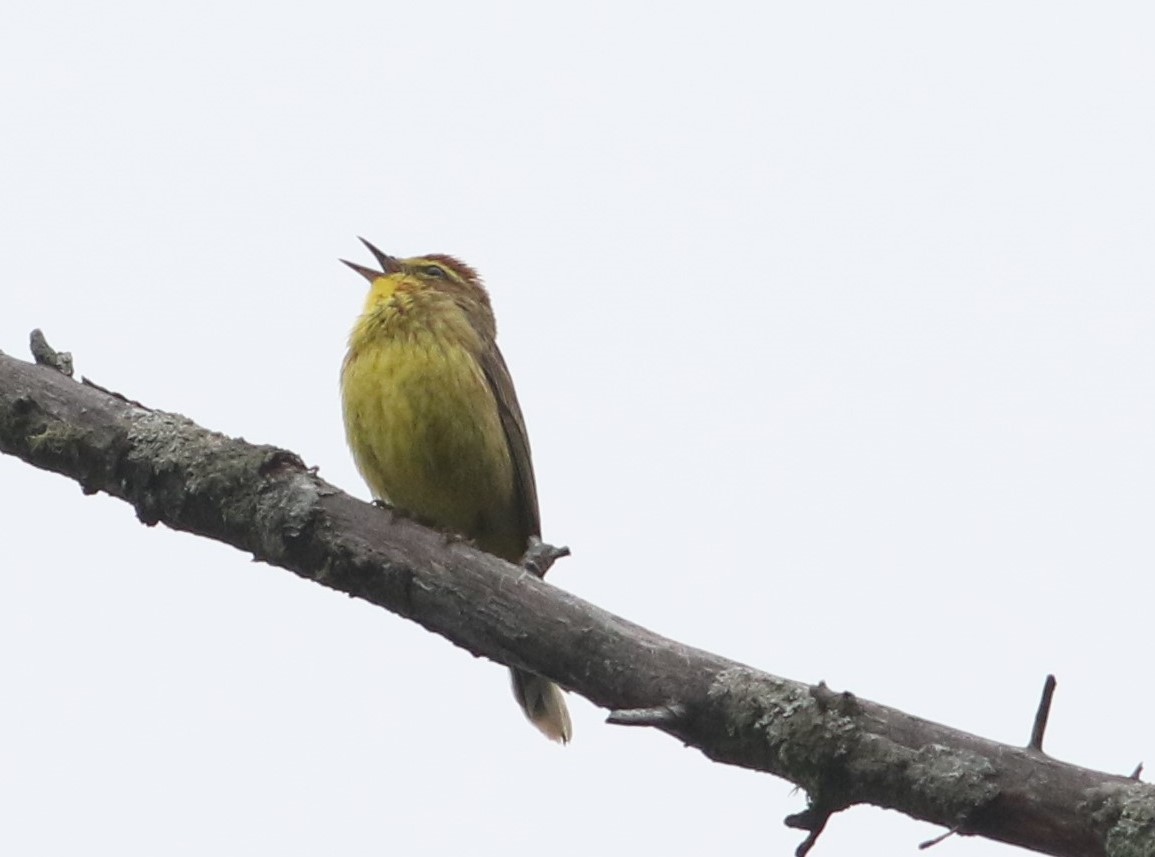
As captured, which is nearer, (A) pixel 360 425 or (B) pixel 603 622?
(B) pixel 603 622

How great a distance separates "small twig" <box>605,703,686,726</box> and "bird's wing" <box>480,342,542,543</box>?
2522 mm

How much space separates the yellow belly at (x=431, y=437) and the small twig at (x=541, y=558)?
65.7 inches

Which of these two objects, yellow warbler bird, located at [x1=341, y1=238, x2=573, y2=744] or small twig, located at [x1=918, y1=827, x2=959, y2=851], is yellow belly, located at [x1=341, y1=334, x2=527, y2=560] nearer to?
yellow warbler bird, located at [x1=341, y1=238, x2=573, y2=744]

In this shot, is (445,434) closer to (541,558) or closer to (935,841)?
(541,558)

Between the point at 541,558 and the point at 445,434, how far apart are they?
1.77 metres

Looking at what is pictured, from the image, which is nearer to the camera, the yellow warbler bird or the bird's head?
the yellow warbler bird

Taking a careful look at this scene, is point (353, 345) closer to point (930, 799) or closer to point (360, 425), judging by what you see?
point (360, 425)

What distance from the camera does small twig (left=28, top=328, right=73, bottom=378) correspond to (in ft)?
17.5

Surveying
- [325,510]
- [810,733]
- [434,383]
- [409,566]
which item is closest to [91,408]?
[325,510]

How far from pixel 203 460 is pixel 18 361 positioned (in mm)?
813

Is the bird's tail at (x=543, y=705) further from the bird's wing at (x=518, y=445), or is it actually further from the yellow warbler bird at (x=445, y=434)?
the bird's wing at (x=518, y=445)

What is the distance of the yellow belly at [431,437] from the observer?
659 cm

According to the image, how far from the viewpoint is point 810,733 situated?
13.7 ft

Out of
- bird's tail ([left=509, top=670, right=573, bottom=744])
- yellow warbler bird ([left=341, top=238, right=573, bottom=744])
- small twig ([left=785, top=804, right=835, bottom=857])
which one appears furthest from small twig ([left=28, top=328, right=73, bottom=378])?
small twig ([left=785, top=804, right=835, bottom=857])
